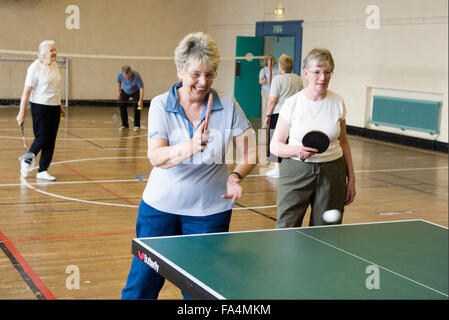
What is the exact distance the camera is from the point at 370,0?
12.7 metres

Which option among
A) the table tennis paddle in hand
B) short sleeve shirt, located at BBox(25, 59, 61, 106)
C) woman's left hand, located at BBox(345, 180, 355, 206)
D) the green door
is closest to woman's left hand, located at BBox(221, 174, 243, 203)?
the table tennis paddle in hand

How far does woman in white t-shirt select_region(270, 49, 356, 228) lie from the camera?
3.48 metres

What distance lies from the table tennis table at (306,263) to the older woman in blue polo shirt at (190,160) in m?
0.14

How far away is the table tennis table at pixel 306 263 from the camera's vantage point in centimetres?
209

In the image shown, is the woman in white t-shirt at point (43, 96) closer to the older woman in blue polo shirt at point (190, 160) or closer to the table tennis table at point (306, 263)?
the older woman in blue polo shirt at point (190, 160)

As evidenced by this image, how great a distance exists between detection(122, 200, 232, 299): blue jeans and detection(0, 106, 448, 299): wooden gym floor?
106cm

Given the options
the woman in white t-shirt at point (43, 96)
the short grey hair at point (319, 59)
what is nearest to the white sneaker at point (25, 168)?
the woman in white t-shirt at point (43, 96)

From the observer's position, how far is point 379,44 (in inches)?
491

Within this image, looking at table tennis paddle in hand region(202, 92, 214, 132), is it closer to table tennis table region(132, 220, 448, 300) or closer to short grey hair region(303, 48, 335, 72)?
table tennis table region(132, 220, 448, 300)

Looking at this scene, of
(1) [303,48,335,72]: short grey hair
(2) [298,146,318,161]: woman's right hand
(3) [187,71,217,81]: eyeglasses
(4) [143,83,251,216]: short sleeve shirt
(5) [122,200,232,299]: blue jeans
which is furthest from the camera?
(1) [303,48,335,72]: short grey hair

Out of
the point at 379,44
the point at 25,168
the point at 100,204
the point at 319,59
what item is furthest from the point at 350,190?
the point at 379,44

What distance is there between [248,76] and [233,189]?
553 inches

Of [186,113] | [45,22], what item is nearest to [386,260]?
[186,113]

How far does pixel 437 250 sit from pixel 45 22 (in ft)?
51.7
